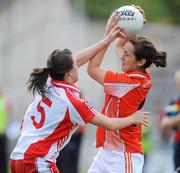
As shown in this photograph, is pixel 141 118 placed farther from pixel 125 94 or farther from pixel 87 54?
pixel 87 54

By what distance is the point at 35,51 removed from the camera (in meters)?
33.2

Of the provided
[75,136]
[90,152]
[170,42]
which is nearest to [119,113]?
[75,136]

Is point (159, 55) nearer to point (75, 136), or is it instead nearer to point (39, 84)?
point (39, 84)

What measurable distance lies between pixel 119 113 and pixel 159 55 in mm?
702

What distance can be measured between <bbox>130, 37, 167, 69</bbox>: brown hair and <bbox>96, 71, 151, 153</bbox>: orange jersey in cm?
16

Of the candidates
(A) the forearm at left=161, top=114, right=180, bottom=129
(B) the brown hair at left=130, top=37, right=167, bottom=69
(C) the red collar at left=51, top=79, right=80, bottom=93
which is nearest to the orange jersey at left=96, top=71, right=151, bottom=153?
(B) the brown hair at left=130, top=37, right=167, bottom=69

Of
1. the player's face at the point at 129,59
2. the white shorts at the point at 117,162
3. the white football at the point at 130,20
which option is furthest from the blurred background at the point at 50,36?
the white football at the point at 130,20

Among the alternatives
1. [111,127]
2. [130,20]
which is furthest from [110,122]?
[130,20]

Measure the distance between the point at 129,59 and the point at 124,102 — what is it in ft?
1.42

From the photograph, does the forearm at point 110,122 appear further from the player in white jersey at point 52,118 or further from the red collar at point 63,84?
the red collar at point 63,84

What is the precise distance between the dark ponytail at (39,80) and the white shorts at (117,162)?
1.08 meters

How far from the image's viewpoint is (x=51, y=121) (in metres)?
8.28

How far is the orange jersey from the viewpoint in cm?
887

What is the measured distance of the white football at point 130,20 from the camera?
28.8 ft
